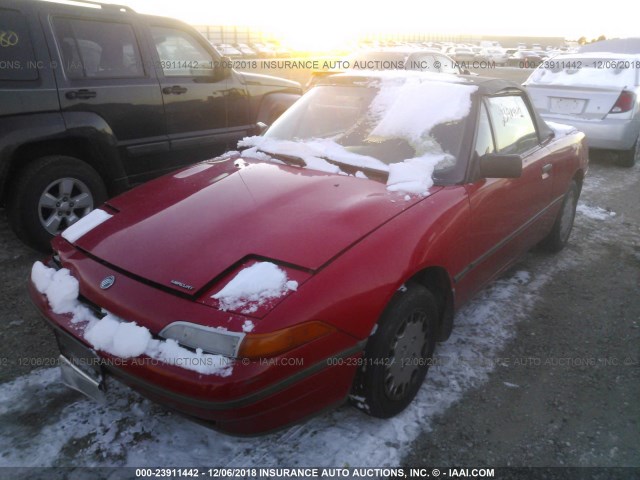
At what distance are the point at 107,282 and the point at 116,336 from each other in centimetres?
27

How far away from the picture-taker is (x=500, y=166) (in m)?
2.71

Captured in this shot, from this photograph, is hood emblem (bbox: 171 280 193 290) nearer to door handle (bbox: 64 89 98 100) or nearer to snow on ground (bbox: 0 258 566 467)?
snow on ground (bbox: 0 258 566 467)

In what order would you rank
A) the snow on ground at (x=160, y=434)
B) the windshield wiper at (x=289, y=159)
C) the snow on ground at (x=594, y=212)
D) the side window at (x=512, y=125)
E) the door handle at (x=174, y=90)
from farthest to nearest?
the snow on ground at (x=594, y=212)
the door handle at (x=174, y=90)
the side window at (x=512, y=125)
the windshield wiper at (x=289, y=159)
the snow on ground at (x=160, y=434)

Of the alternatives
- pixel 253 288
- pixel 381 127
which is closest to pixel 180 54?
pixel 381 127

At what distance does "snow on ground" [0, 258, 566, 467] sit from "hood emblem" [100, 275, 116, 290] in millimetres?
728

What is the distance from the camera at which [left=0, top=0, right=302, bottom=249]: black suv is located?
3.78m

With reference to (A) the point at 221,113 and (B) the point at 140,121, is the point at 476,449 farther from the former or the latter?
(A) the point at 221,113

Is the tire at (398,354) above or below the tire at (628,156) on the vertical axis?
above

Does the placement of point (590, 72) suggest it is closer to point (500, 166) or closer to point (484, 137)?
point (484, 137)

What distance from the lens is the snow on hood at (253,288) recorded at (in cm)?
184

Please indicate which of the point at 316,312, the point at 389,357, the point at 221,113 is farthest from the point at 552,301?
the point at 221,113

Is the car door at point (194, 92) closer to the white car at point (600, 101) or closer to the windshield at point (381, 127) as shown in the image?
the windshield at point (381, 127)

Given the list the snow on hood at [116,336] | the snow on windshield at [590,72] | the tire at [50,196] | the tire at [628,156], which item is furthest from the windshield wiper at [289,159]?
the tire at [628,156]

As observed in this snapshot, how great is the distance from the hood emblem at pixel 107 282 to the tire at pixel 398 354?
1120mm
